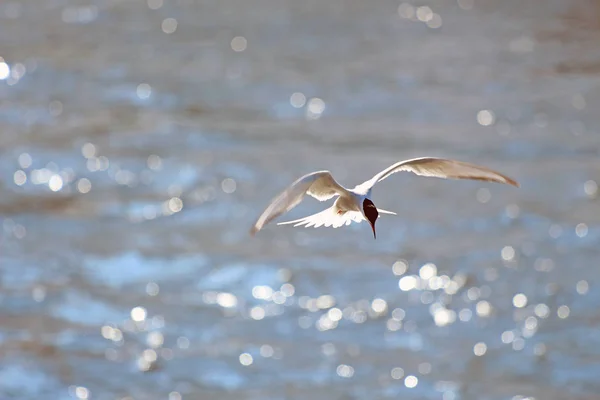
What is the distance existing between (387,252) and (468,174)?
21.3 ft

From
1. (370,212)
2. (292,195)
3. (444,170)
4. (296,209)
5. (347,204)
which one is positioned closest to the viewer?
(292,195)

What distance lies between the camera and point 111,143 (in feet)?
38.4

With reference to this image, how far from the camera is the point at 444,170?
131 inches

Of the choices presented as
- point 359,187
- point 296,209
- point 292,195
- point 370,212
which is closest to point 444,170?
point 359,187

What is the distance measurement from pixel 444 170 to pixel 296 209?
721 cm

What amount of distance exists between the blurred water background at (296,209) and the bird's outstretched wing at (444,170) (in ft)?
15.2

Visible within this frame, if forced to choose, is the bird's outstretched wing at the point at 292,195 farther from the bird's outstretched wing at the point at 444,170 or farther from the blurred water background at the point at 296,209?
the blurred water background at the point at 296,209

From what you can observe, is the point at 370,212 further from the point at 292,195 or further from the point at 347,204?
the point at 292,195

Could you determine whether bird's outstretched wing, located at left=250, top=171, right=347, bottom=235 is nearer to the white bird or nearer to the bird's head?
the white bird

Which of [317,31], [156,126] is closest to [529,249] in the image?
[156,126]

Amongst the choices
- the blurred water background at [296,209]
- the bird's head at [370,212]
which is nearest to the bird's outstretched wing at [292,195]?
the bird's head at [370,212]

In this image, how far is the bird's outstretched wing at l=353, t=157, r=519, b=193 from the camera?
3.13m

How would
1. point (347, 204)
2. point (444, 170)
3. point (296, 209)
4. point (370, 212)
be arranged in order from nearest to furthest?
point (370, 212)
point (347, 204)
point (444, 170)
point (296, 209)

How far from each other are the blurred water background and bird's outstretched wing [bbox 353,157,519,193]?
4622mm
